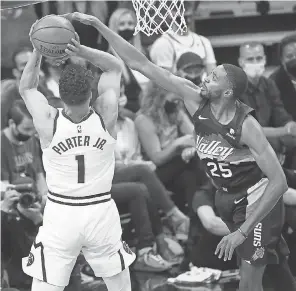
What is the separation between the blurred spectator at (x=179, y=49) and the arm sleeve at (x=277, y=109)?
2.17 ft

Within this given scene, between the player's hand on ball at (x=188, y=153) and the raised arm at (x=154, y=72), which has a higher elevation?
the raised arm at (x=154, y=72)

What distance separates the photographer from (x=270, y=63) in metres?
7.18

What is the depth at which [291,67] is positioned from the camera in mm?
7020

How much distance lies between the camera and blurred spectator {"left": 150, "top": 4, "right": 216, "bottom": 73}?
23.6ft

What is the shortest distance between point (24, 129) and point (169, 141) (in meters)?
1.44

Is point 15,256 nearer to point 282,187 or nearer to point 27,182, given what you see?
point 27,182

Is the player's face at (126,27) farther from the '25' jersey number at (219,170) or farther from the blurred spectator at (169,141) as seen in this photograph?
A: the '25' jersey number at (219,170)

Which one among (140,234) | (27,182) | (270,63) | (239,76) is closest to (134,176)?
(140,234)

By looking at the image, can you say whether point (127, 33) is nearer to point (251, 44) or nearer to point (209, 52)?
Result: point (209, 52)

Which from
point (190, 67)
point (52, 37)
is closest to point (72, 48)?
point (52, 37)

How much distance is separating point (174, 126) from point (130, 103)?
0.56 metres

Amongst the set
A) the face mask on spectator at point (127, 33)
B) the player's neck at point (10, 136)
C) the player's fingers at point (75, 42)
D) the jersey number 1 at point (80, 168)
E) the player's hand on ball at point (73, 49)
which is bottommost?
the player's neck at point (10, 136)

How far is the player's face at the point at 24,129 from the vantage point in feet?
23.3

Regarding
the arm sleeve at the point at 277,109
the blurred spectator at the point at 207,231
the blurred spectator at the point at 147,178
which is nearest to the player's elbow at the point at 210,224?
the blurred spectator at the point at 207,231
